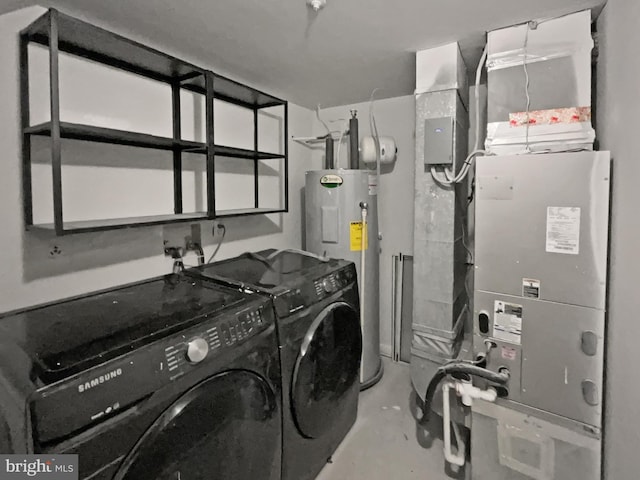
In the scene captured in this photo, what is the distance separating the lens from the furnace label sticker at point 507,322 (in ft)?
5.11

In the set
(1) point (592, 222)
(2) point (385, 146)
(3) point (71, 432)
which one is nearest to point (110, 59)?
(3) point (71, 432)

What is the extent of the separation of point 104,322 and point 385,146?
7.03ft

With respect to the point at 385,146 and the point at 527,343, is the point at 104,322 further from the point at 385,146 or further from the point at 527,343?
the point at 385,146

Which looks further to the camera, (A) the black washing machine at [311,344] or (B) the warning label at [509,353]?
(B) the warning label at [509,353]

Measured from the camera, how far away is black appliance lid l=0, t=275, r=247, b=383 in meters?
0.93

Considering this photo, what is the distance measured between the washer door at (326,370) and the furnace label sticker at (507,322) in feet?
2.24

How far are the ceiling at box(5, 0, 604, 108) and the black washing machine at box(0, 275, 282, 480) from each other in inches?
Result: 48.7

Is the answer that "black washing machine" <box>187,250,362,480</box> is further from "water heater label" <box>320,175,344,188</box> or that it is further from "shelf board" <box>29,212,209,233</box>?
"water heater label" <box>320,175,344,188</box>

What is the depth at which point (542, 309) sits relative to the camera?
151 cm

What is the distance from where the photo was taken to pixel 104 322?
1.19 meters

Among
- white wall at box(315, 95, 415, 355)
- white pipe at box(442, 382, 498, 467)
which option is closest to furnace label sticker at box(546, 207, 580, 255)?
white pipe at box(442, 382, 498, 467)

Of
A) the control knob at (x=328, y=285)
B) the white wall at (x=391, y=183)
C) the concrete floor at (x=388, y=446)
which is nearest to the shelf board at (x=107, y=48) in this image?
the control knob at (x=328, y=285)

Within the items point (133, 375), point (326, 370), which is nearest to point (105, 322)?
point (133, 375)

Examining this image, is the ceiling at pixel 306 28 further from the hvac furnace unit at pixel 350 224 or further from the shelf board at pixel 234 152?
the hvac furnace unit at pixel 350 224
